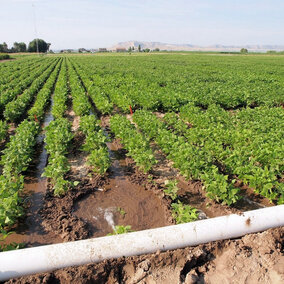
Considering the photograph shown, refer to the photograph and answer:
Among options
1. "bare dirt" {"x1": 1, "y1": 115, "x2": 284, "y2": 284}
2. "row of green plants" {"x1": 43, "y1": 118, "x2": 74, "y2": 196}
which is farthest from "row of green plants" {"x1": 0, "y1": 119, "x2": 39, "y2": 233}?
"row of green plants" {"x1": 43, "y1": 118, "x2": 74, "y2": 196}

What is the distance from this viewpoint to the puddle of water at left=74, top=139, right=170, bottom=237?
477 centimetres

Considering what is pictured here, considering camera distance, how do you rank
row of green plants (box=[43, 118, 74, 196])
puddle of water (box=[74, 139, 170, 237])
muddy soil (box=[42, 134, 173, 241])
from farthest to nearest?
row of green plants (box=[43, 118, 74, 196])
puddle of water (box=[74, 139, 170, 237])
muddy soil (box=[42, 134, 173, 241])

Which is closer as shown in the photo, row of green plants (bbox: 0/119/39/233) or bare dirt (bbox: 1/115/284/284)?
bare dirt (bbox: 1/115/284/284)

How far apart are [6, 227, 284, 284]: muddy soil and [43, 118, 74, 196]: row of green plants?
245 centimetres

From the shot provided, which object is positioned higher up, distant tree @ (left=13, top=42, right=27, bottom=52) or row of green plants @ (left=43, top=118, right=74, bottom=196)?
distant tree @ (left=13, top=42, right=27, bottom=52)

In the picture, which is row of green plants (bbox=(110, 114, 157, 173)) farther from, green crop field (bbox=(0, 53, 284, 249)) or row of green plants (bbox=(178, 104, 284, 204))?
row of green plants (bbox=(178, 104, 284, 204))

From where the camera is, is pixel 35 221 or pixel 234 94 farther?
pixel 234 94

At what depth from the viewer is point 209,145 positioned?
6656 mm

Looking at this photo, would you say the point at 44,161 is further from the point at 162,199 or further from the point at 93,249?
the point at 93,249

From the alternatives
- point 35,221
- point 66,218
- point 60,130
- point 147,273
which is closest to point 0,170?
point 60,130

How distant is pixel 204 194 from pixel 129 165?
8.07ft

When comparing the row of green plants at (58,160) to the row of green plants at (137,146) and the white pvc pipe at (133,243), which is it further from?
the white pvc pipe at (133,243)

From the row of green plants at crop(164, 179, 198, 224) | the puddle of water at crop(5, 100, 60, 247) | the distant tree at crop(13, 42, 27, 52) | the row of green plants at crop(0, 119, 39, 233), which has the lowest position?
the puddle of water at crop(5, 100, 60, 247)

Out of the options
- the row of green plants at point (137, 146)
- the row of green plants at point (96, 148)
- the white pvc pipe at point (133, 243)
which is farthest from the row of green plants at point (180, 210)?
the row of green plants at point (96, 148)
